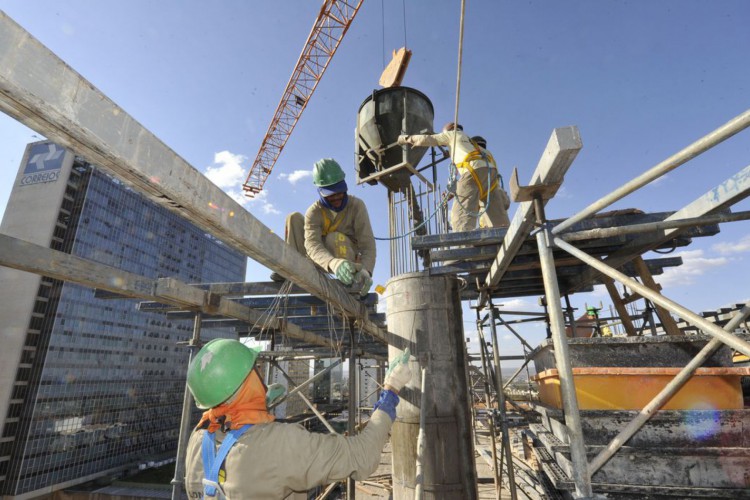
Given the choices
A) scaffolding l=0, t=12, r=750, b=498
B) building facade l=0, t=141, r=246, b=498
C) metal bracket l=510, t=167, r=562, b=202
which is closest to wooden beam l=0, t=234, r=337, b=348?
scaffolding l=0, t=12, r=750, b=498

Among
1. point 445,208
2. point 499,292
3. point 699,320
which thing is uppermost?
point 445,208

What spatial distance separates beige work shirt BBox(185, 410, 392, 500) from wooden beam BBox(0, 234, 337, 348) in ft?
10.6

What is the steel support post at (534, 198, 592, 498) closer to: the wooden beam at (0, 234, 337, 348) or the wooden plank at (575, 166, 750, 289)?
the wooden plank at (575, 166, 750, 289)

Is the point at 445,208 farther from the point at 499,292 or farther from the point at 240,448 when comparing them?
the point at 240,448

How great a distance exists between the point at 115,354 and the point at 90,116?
73.4 metres

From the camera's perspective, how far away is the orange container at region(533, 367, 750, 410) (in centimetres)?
357

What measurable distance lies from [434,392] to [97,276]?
5.37 m

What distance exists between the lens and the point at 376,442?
2.76 m

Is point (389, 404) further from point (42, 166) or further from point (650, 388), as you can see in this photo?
point (42, 166)

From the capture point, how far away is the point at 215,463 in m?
2.54

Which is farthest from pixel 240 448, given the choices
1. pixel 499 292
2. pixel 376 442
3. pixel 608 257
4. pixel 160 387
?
pixel 160 387

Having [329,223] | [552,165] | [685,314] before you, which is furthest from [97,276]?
[685,314]

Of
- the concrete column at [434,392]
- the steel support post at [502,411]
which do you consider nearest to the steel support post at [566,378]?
the concrete column at [434,392]

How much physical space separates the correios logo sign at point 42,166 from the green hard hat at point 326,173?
5870 centimetres
